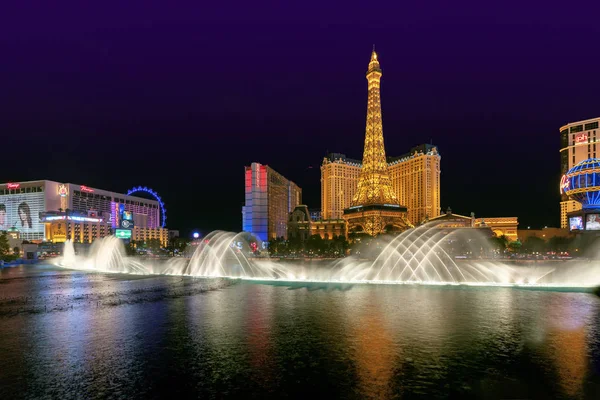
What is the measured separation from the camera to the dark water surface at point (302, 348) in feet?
39.9

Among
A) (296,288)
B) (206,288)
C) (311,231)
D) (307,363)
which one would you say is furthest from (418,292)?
(311,231)

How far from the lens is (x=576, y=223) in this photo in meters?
114

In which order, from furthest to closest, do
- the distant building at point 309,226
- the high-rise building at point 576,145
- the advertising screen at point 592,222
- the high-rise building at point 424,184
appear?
the high-rise building at point 424,184
the distant building at point 309,226
the high-rise building at point 576,145
the advertising screen at point 592,222

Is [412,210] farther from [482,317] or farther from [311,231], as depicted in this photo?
[482,317]

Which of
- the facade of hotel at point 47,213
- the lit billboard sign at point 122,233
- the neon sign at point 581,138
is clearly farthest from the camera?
the facade of hotel at point 47,213

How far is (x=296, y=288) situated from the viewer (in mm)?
35188

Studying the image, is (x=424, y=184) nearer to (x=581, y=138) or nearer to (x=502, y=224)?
(x=502, y=224)

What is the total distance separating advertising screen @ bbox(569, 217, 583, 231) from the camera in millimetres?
113188

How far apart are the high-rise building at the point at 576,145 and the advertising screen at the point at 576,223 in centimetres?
4329

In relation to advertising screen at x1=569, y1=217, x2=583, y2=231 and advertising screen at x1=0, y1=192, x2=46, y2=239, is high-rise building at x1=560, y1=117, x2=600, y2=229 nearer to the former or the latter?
advertising screen at x1=569, y1=217, x2=583, y2=231

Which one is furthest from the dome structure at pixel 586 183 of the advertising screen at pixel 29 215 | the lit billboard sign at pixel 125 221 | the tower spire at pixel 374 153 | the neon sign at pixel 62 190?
the advertising screen at pixel 29 215

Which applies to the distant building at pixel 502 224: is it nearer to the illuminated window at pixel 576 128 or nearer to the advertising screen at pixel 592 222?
the illuminated window at pixel 576 128

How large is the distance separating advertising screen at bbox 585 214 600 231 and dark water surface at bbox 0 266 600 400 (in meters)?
98.5

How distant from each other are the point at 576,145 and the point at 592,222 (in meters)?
63.8
